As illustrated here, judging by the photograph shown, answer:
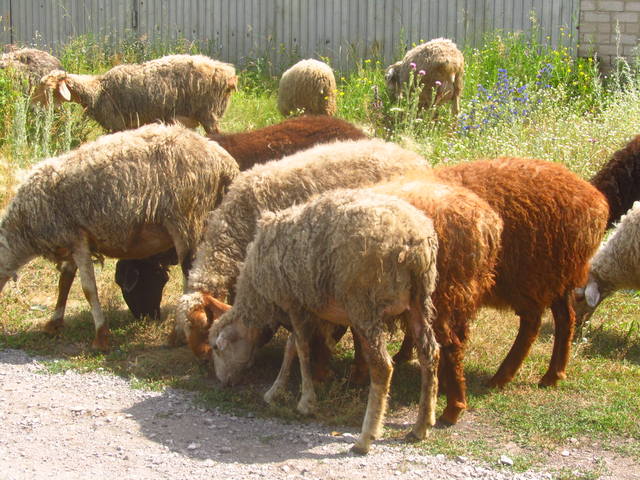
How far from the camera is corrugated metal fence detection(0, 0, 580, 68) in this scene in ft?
50.0

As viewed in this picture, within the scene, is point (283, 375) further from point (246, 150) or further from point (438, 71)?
point (438, 71)

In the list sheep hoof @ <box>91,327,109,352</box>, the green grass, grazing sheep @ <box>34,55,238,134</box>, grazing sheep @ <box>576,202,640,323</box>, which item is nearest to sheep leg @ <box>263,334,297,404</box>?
the green grass

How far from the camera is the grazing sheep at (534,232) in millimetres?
5703

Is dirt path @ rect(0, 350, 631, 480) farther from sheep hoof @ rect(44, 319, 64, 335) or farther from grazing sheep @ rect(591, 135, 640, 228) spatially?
grazing sheep @ rect(591, 135, 640, 228)

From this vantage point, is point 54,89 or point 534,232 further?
point 54,89

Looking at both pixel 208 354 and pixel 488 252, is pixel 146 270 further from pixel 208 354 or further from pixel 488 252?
pixel 488 252

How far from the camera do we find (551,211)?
572 cm

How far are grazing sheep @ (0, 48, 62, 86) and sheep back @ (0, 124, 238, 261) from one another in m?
5.37

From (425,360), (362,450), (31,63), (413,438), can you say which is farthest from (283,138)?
(31,63)

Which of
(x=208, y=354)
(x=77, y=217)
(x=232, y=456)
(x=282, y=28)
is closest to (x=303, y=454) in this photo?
(x=232, y=456)

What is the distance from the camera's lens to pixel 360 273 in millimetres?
4785

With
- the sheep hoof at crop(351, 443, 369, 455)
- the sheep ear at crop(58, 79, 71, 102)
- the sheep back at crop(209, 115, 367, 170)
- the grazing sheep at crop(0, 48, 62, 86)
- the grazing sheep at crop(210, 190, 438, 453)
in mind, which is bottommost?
the sheep hoof at crop(351, 443, 369, 455)

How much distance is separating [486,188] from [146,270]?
2941 mm

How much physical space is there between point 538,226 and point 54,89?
6398 mm
